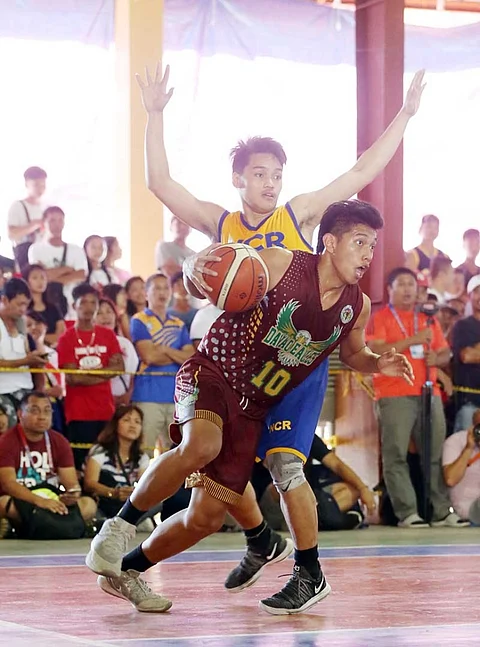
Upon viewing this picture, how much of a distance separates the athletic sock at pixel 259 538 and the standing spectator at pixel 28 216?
16.6ft

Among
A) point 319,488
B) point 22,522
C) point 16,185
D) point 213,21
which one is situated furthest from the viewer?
point 213,21

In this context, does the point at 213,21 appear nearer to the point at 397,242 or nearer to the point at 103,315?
the point at 397,242

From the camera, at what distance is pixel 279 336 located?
4902mm

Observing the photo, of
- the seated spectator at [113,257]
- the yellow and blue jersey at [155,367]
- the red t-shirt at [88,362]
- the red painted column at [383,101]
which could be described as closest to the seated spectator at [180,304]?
the yellow and blue jersey at [155,367]

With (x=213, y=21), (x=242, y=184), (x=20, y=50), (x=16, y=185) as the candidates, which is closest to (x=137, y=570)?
(x=242, y=184)

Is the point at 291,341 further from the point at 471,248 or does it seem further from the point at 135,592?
the point at 471,248

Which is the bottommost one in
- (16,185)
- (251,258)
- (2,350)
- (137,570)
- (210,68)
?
(137,570)

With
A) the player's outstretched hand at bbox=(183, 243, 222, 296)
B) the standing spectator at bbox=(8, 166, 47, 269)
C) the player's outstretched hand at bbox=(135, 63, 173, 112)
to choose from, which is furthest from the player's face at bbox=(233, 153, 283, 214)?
the standing spectator at bbox=(8, 166, 47, 269)

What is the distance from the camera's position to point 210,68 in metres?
12.8

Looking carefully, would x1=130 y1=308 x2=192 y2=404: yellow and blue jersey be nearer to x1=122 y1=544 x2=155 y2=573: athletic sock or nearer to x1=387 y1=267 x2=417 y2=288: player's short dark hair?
x1=387 y1=267 x2=417 y2=288: player's short dark hair

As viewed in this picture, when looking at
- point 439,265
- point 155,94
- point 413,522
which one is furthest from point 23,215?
point 155,94

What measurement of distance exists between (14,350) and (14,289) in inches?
16.9

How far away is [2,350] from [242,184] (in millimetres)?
3871

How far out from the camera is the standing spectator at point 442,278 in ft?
37.4
